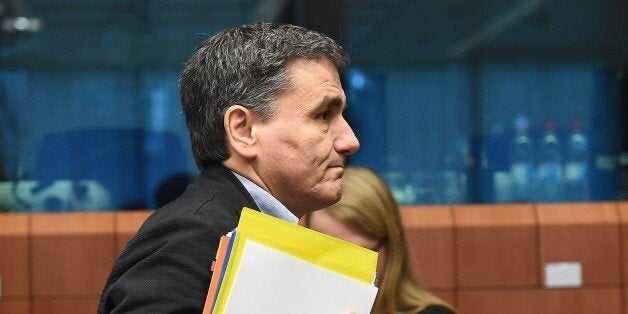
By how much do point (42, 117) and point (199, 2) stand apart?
3.34 ft

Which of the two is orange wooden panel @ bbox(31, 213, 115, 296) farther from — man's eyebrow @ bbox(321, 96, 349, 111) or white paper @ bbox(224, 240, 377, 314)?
white paper @ bbox(224, 240, 377, 314)

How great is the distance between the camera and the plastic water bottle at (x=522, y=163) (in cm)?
602

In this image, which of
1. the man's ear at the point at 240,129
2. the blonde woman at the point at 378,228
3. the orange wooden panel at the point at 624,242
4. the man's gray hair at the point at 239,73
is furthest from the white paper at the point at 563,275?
the man's ear at the point at 240,129

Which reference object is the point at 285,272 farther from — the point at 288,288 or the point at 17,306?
the point at 17,306

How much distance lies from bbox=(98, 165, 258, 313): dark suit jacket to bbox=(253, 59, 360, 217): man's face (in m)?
0.08

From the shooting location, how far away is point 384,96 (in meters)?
5.98

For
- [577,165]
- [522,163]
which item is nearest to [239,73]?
[522,163]

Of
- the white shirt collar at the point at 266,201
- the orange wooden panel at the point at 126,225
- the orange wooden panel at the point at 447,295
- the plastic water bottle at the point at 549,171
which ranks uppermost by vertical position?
the white shirt collar at the point at 266,201

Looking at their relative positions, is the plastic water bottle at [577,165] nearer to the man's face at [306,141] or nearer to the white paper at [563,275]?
the white paper at [563,275]

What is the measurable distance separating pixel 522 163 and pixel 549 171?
5.9 inches

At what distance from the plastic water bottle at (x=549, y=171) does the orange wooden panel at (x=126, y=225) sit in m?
2.10

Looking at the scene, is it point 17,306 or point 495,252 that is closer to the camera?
point 17,306

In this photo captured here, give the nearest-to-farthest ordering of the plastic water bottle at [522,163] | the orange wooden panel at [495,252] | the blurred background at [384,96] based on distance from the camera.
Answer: the orange wooden panel at [495,252]
the blurred background at [384,96]
the plastic water bottle at [522,163]

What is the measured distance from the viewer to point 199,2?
593cm
